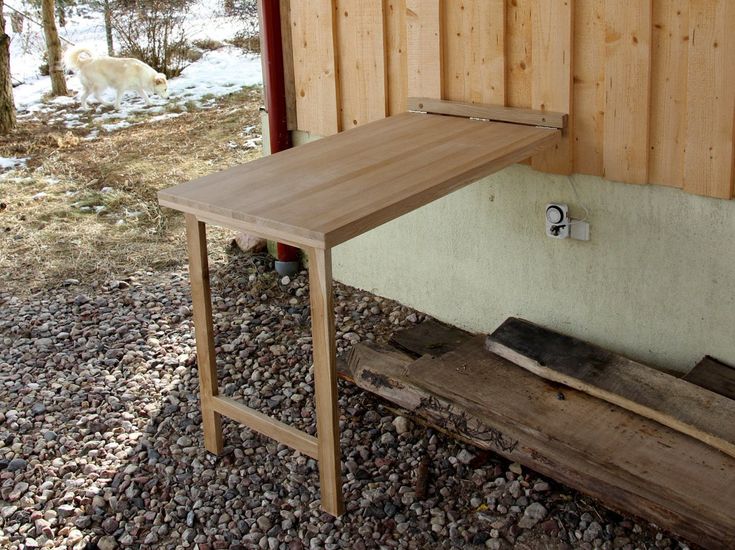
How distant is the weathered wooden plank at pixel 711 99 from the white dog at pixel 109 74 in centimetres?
706

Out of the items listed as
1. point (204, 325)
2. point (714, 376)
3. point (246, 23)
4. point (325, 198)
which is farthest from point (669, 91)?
point (246, 23)

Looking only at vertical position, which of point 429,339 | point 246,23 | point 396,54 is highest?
point 396,54

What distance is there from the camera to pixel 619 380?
11.0ft

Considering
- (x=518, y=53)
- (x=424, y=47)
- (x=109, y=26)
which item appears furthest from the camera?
(x=109, y=26)

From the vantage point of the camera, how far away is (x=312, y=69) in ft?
15.3

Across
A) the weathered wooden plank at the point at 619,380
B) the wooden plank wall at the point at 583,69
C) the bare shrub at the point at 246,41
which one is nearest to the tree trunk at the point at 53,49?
the bare shrub at the point at 246,41

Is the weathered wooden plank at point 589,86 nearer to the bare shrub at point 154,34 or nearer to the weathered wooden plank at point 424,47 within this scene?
the weathered wooden plank at point 424,47

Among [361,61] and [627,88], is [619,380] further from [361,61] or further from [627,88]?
[361,61]

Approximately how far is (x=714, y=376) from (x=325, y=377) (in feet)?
4.79

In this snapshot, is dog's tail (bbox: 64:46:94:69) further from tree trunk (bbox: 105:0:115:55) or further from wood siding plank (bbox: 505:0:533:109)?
wood siding plank (bbox: 505:0:533:109)

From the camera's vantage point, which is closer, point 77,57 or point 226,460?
point 226,460

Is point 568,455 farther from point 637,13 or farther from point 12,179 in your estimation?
point 12,179

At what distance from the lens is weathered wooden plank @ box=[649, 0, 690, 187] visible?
128 inches

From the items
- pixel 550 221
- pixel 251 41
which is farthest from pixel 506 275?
pixel 251 41
